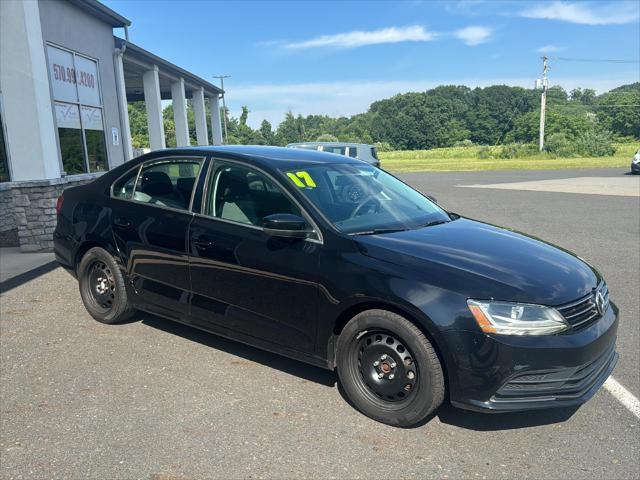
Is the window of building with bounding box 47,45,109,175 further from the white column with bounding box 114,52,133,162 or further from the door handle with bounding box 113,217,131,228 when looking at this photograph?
the door handle with bounding box 113,217,131,228

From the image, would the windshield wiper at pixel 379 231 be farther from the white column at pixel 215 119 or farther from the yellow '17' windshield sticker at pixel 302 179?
the white column at pixel 215 119

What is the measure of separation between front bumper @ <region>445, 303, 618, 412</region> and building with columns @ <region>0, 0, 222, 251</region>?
716cm

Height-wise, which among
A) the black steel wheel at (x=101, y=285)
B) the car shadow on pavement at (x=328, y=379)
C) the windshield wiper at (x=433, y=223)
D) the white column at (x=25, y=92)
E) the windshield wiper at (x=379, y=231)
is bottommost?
the car shadow on pavement at (x=328, y=379)

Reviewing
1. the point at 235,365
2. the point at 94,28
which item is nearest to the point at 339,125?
the point at 94,28

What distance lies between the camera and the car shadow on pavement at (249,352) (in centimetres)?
378

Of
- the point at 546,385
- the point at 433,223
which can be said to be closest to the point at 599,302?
the point at 546,385

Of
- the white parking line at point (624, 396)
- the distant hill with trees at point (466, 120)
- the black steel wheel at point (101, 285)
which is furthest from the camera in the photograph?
the distant hill with trees at point (466, 120)

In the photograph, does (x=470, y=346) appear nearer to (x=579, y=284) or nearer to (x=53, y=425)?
Answer: (x=579, y=284)

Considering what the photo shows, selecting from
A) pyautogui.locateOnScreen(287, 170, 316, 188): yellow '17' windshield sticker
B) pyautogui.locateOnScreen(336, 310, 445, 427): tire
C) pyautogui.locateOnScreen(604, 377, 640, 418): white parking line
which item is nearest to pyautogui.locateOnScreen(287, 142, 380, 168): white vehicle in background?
pyautogui.locateOnScreen(287, 170, 316, 188): yellow '17' windshield sticker

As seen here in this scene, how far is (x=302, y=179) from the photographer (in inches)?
148

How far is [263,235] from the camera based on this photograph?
3537mm

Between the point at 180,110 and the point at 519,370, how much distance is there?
70.8 feet

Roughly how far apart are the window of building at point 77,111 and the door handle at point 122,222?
707 centimetres

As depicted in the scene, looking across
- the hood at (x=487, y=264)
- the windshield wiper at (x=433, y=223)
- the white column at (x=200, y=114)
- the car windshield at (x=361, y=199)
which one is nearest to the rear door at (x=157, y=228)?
the car windshield at (x=361, y=199)
